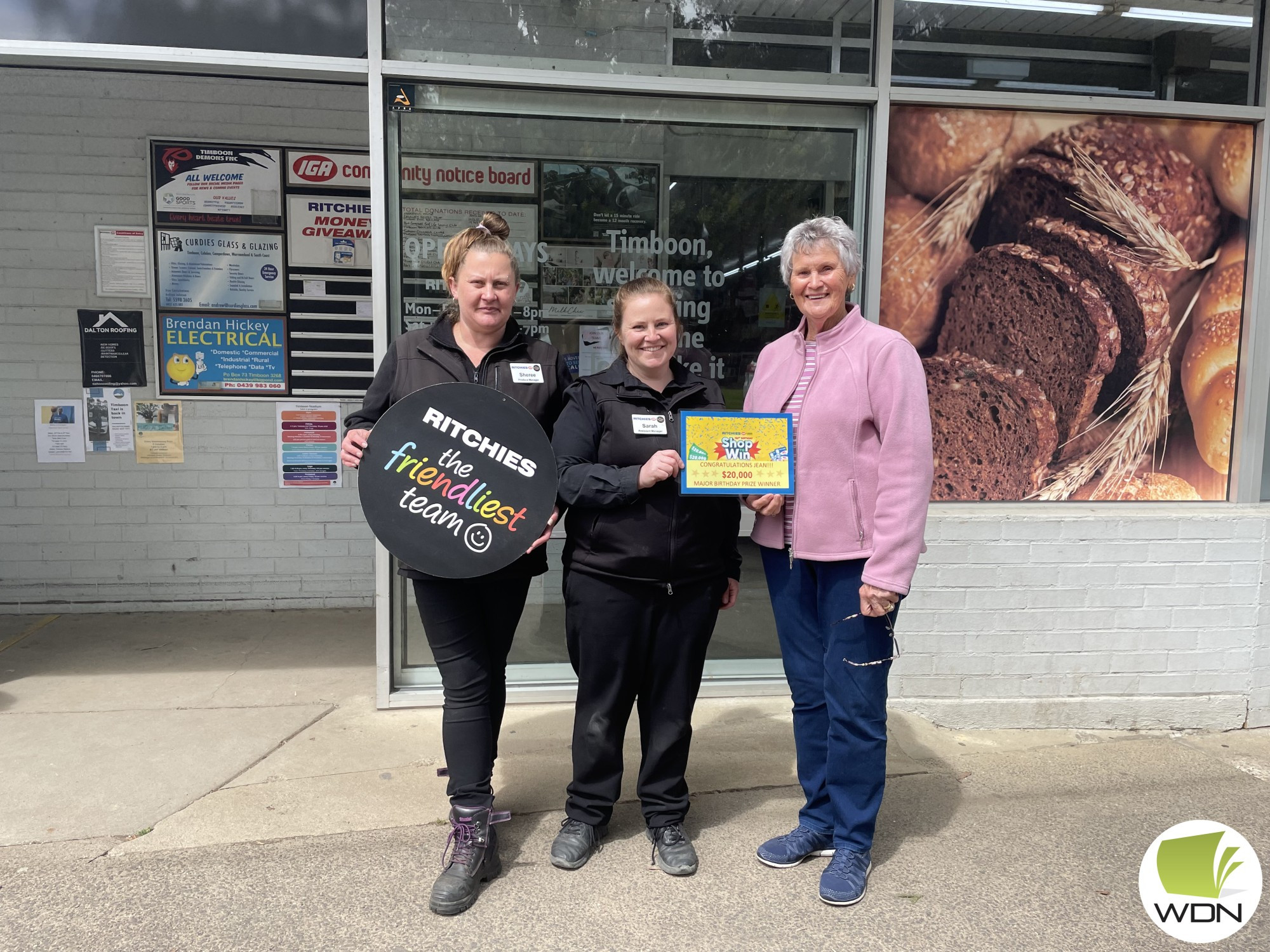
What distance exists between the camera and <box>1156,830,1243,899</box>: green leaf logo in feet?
9.07

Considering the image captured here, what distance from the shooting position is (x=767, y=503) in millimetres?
2652

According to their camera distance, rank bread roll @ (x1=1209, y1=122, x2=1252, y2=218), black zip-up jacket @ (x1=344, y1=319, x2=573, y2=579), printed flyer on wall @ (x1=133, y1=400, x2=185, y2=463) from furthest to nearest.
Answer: printed flyer on wall @ (x1=133, y1=400, x2=185, y2=463)
bread roll @ (x1=1209, y1=122, x2=1252, y2=218)
black zip-up jacket @ (x1=344, y1=319, x2=573, y2=579)

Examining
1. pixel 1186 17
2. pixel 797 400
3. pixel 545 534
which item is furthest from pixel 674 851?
pixel 1186 17

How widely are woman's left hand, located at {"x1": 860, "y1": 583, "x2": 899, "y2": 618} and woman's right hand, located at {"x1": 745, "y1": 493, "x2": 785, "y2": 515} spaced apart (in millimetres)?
327

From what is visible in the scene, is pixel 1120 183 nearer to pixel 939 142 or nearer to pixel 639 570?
pixel 939 142

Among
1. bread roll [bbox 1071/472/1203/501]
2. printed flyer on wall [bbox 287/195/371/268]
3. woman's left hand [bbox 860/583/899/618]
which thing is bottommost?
woman's left hand [bbox 860/583/899/618]

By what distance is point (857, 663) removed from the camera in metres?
2.62

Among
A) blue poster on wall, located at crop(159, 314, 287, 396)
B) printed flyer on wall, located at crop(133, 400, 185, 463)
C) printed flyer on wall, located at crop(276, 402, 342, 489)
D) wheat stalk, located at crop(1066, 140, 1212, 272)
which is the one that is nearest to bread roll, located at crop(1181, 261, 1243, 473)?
wheat stalk, located at crop(1066, 140, 1212, 272)

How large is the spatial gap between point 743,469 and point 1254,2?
361cm

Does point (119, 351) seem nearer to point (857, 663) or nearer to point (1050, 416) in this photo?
point (857, 663)

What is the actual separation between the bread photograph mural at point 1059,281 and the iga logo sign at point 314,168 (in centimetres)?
317

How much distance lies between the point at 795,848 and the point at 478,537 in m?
1.37

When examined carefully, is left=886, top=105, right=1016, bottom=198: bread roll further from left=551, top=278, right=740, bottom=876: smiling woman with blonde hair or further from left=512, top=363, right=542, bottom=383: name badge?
left=512, top=363, right=542, bottom=383: name badge

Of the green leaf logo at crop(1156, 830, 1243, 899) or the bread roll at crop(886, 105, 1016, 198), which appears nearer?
the green leaf logo at crop(1156, 830, 1243, 899)
